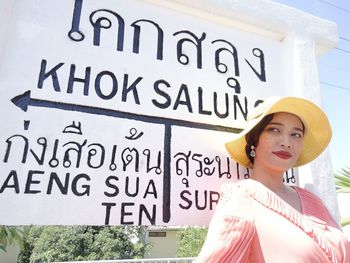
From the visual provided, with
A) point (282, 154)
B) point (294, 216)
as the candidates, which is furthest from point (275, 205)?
point (282, 154)

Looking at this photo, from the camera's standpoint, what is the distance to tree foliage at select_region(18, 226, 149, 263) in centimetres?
1037

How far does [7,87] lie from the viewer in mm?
1051

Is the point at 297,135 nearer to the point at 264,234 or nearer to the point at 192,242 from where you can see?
the point at 264,234

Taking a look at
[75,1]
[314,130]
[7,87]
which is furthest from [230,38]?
[7,87]

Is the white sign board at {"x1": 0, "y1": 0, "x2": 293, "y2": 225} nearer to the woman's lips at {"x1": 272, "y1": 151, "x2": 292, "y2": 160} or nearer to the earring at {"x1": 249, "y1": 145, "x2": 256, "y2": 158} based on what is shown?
the earring at {"x1": 249, "y1": 145, "x2": 256, "y2": 158}

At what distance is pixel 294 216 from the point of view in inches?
37.6

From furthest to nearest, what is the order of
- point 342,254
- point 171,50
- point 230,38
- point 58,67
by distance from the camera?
point 230,38 → point 171,50 → point 58,67 → point 342,254

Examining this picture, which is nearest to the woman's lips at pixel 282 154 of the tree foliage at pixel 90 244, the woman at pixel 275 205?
the woman at pixel 275 205

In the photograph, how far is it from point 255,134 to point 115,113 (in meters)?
0.54

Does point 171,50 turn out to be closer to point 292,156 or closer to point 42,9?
point 42,9

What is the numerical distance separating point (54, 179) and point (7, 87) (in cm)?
36

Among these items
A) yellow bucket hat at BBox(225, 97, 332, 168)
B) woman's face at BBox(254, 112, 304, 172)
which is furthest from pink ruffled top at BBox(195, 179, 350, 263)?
yellow bucket hat at BBox(225, 97, 332, 168)

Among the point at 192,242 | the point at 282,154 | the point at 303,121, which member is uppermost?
the point at 192,242

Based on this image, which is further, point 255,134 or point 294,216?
point 255,134
